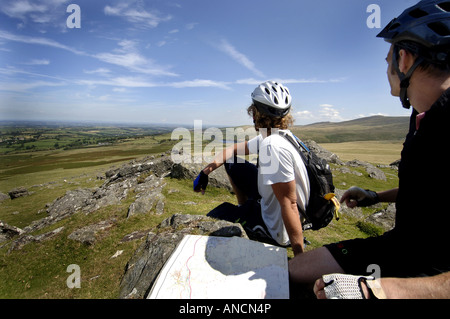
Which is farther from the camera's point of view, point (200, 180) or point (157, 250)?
point (200, 180)

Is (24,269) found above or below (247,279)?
below

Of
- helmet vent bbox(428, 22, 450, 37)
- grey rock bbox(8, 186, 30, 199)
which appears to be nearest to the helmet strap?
helmet vent bbox(428, 22, 450, 37)

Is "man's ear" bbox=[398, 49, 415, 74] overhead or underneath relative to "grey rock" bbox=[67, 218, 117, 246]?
overhead

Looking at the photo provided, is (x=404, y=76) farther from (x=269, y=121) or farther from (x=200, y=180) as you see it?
(x=200, y=180)

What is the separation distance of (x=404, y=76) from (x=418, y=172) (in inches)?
48.6

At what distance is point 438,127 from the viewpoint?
2.24 metres

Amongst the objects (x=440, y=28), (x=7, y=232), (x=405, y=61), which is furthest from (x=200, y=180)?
(x=7, y=232)

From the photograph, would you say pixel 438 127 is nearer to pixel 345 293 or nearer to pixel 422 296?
pixel 422 296

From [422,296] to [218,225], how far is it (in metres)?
3.55

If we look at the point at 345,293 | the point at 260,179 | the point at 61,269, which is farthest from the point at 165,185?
the point at 345,293

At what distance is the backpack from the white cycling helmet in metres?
0.56

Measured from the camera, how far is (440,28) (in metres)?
2.62

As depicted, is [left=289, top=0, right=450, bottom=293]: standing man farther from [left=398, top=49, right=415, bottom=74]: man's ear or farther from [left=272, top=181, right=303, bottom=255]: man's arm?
[left=272, top=181, right=303, bottom=255]: man's arm

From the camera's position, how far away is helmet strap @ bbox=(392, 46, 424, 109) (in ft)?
8.46
